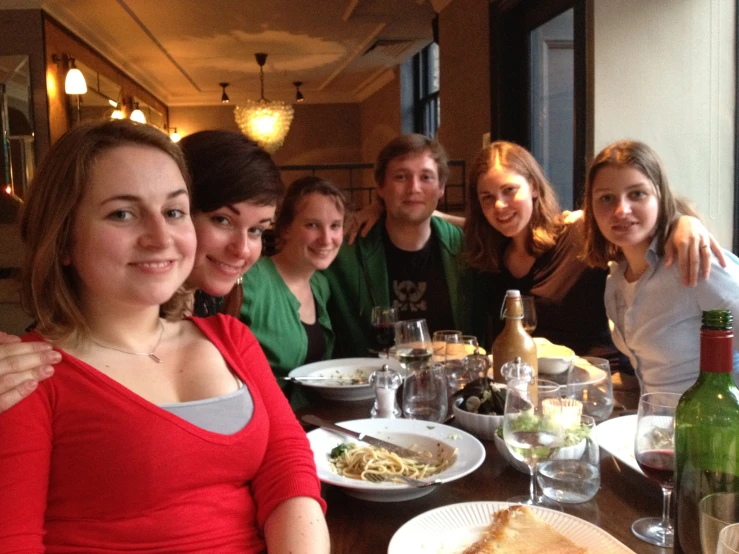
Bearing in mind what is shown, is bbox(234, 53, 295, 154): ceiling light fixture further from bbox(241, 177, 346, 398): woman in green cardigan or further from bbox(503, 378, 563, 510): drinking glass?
bbox(503, 378, 563, 510): drinking glass

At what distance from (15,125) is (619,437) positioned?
5.24 metres

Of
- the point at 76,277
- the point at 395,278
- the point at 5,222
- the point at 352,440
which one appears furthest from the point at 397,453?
the point at 5,222

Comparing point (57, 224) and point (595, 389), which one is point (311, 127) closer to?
point (595, 389)

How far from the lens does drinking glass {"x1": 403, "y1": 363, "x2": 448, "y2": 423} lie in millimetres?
1534

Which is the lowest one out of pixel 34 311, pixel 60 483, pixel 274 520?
pixel 274 520

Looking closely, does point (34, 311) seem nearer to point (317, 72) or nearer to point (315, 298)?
point (315, 298)

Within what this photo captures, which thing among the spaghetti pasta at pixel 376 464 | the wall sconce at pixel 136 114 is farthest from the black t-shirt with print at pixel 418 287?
the wall sconce at pixel 136 114

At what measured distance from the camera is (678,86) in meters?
2.89

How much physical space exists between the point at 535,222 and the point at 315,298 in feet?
3.22

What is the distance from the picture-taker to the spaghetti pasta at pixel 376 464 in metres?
1.21

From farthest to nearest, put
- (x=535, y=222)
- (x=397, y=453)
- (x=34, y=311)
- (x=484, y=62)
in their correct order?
(x=484, y=62) → (x=535, y=222) → (x=397, y=453) → (x=34, y=311)

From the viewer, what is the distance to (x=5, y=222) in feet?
16.2

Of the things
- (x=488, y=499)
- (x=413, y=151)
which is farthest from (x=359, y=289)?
(x=488, y=499)

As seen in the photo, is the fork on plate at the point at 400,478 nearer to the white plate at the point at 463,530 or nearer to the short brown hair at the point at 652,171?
the white plate at the point at 463,530
